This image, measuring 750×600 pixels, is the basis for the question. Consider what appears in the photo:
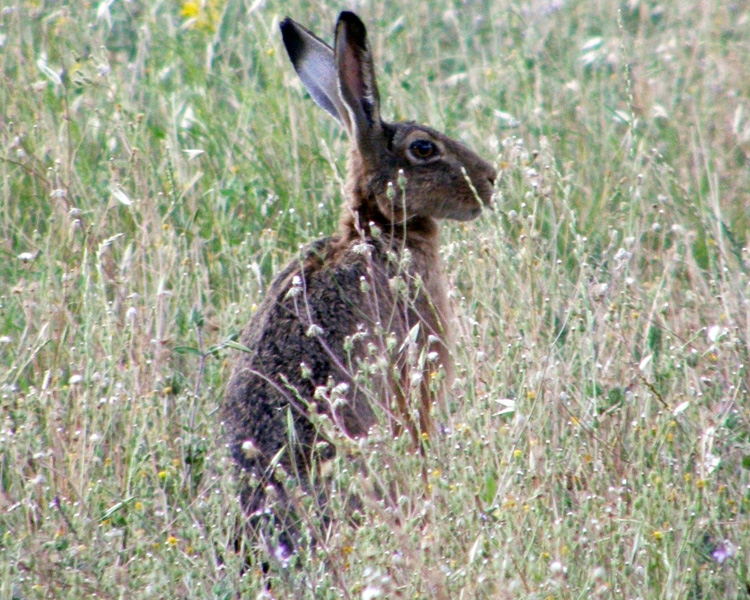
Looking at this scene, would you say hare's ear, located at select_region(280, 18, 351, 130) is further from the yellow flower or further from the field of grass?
the yellow flower

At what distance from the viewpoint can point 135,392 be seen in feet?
15.3

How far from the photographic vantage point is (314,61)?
19.0 ft

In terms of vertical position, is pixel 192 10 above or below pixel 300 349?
above

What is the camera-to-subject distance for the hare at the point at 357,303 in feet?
14.3

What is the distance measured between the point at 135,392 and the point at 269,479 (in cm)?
63

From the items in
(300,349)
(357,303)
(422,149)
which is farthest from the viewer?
(422,149)

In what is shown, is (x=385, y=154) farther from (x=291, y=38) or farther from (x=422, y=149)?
(x=291, y=38)

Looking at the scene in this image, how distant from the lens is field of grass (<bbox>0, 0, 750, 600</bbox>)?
372 centimetres

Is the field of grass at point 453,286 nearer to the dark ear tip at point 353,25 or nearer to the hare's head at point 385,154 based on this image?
the hare's head at point 385,154

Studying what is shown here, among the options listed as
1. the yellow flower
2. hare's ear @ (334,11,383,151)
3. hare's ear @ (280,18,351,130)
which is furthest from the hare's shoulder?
the yellow flower

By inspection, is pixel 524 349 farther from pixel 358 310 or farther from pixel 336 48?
pixel 336 48

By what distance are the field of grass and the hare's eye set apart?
325 mm

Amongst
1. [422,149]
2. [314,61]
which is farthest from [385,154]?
[314,61]

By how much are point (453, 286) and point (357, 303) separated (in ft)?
1.71
